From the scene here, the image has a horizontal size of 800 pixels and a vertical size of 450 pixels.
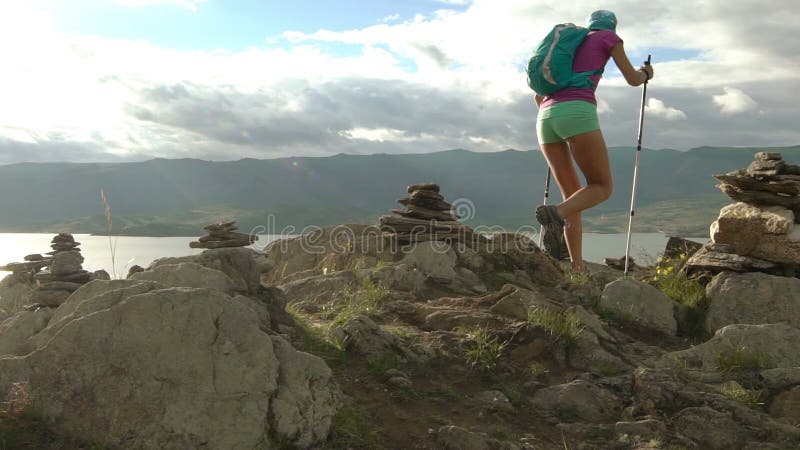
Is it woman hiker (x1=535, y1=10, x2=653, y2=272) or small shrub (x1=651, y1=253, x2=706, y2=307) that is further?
small shrub (x1=651, y1=253, x2=706, y2=307)

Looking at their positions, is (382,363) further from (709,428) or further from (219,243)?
(219,243)

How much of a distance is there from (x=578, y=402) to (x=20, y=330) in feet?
22.1

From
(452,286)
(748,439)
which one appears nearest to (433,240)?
(452,286)

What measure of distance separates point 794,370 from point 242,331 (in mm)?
6751

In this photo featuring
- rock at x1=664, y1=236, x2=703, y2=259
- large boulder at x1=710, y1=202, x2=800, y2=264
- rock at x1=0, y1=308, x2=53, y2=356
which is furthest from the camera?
rock at x1=664, y1=236, x2=703, y2=259

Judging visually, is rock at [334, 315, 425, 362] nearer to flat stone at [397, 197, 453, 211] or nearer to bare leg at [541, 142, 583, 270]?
bare leg at [541, 142, 583, 270]

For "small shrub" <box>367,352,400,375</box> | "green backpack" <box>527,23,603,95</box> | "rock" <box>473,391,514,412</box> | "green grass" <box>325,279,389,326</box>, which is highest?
"green backpack" <box>527,23,603,95</box>

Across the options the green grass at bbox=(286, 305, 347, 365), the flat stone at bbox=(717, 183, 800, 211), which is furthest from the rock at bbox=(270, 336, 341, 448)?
the flat stone at bbox=(717, 183, 800, 211)

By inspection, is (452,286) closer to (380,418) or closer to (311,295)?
(311,295)

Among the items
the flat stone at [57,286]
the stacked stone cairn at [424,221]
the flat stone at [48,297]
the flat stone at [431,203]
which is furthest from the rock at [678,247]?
the flat stone at [48,297]

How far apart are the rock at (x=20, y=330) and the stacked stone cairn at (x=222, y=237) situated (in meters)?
3.69

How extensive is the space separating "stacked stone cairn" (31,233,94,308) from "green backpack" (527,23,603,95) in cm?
Result: 866

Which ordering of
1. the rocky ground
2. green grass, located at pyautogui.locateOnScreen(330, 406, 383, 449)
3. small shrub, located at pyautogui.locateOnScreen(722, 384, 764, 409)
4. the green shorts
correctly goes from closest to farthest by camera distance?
the rocky ground, green grass, located at pyautogui.locateOnScreen(330, 406, 383, 449), small shrub, located at pyautogui.locateOnScreen(722, 384, 764, 409), the green shorts

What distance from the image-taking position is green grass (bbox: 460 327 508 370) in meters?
6.86
